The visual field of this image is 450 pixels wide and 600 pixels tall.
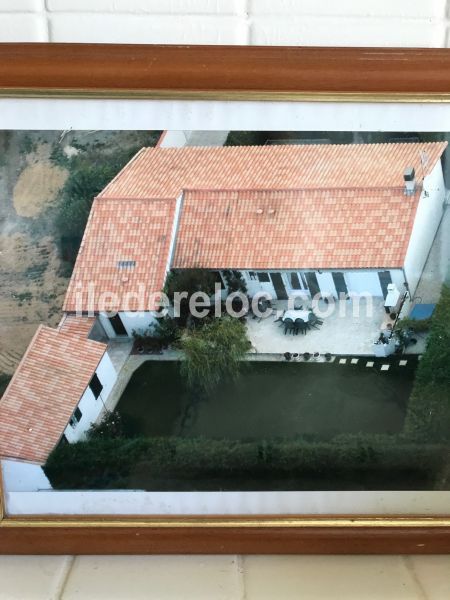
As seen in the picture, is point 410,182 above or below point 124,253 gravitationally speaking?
above

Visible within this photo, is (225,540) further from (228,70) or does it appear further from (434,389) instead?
(228,70)

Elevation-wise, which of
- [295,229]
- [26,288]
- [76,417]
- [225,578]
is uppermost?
[295,229]

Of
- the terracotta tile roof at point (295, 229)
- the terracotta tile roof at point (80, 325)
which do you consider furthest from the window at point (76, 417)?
the terracotta tile roof at point (295, 229)

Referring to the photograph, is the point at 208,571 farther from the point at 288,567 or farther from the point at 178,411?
the point at 178,411

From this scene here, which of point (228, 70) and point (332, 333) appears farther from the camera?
point (332, 333)

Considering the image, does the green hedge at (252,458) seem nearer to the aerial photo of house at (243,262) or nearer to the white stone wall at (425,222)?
the aerial photo of house at (243,262)

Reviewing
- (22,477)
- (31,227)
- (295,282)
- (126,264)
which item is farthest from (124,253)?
(22,477)

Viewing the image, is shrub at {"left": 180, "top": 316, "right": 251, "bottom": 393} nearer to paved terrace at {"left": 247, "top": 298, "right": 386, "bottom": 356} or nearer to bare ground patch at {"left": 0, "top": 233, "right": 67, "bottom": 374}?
paved terrace at {"left": 247, "top": 298, "right": 386, "bottom": 356}
